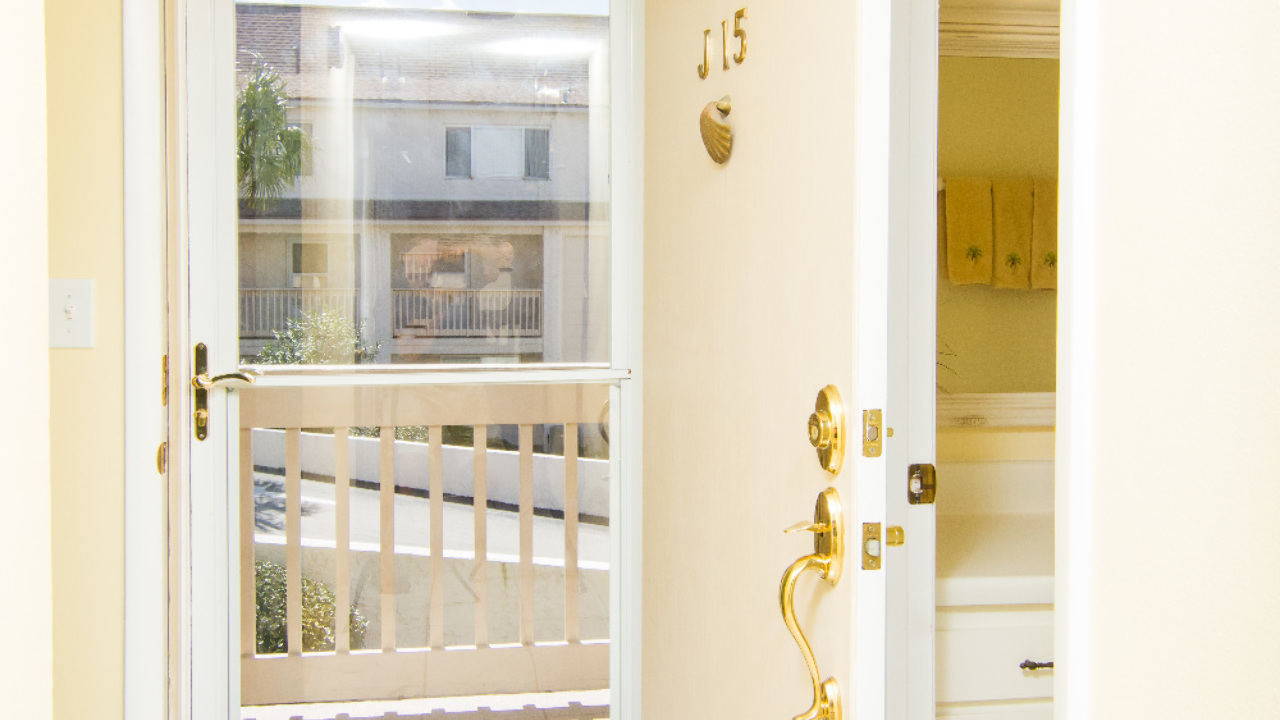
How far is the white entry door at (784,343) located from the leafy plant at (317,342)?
63cm

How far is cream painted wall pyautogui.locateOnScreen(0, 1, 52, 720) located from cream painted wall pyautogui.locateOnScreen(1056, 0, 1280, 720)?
0.74m

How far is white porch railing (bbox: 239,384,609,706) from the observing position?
7.01 feet

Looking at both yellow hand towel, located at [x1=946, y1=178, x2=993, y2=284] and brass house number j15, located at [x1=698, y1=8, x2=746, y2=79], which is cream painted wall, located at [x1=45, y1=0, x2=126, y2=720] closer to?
brass house number j15, located at [x1=698, y1=8, x2=746, y2=79]

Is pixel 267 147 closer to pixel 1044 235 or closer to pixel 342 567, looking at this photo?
pixel 342 567

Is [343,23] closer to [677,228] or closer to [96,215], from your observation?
[96,215]

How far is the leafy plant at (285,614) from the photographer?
7.02 feet

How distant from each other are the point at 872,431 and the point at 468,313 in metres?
1.31

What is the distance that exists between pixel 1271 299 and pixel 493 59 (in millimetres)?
1841

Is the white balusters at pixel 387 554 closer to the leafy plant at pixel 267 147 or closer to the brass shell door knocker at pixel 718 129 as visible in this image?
the leafy plant at pixel 267 147

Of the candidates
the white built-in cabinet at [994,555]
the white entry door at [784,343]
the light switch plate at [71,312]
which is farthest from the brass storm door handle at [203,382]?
the white built-in cabinet at [994,555]

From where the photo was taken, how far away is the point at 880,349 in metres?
1.02

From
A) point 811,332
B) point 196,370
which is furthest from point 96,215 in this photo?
point 811,332

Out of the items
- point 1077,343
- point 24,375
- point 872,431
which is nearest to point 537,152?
point 872,431

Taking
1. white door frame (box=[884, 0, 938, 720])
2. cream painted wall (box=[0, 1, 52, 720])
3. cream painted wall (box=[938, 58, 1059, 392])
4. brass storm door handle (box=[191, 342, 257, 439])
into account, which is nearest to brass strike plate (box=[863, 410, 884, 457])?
white door frame (box=[884, 0, 938, 720])
